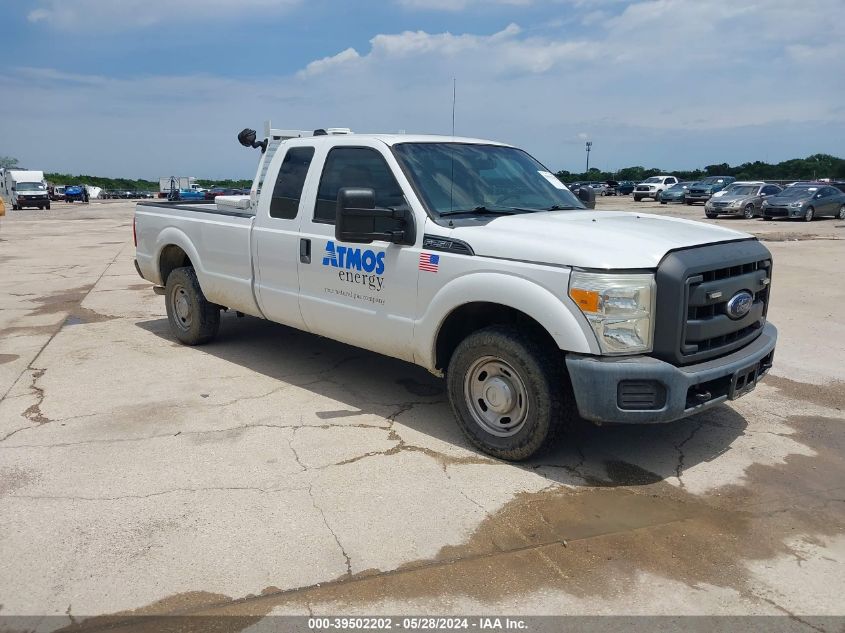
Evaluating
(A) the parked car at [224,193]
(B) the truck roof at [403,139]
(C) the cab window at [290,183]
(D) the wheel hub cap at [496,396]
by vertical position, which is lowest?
(D) the wheel hub cap at [496,396]

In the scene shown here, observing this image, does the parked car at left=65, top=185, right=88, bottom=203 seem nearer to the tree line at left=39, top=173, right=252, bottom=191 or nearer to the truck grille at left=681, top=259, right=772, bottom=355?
the tree line at left=39, top=173, right=252, bottom=191

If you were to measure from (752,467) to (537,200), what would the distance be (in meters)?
2.27

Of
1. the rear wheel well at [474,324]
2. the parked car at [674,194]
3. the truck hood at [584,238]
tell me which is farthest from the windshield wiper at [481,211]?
the parked car at [674,194]

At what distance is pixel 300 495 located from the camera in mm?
3928

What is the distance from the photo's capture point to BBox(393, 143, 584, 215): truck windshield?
477 centimetres

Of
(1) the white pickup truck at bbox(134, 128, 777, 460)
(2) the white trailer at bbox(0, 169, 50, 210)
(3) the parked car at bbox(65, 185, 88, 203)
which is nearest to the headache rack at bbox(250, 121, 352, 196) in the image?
(1) the white pickup truck at bbox(134, 128, 777, 460)

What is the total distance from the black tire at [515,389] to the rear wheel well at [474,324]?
0.27ft

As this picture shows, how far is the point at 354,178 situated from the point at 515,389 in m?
1.98

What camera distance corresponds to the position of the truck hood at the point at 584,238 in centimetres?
380

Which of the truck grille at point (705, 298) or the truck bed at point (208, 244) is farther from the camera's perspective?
the truck bed at point (208, 244)

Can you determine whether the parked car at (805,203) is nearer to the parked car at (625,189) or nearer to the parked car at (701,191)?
the parked car at (701,191)

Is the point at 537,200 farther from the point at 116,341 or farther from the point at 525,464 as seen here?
the point at 116,341

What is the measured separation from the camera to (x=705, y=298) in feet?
12.8

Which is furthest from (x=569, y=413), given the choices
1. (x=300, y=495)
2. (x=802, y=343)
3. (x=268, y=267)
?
(x=802, y=343)
